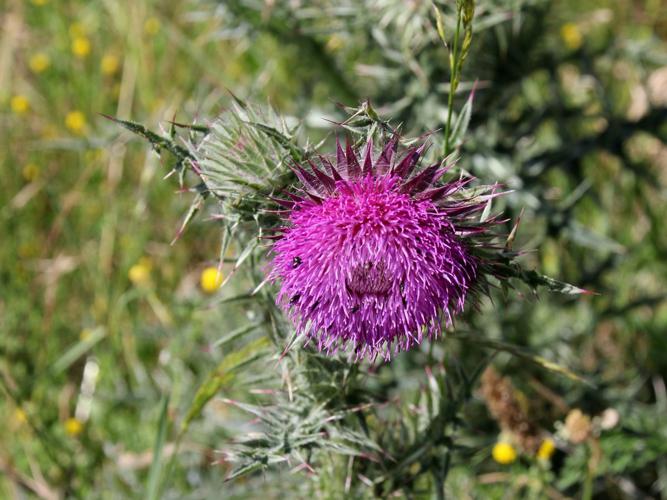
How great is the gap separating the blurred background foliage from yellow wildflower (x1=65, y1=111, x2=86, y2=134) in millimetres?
19

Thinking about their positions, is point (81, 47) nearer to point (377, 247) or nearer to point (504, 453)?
point (504, 453)

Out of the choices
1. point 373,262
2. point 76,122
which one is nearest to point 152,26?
point 76,122

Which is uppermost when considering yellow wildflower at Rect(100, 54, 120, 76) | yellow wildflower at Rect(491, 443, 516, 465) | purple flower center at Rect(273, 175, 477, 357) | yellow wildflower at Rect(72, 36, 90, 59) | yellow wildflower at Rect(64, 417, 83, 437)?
purple flower center at Rect(273, 175, 477, 357)

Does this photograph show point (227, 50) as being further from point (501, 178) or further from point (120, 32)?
point (501, 178)

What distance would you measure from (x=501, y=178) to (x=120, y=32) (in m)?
3.31

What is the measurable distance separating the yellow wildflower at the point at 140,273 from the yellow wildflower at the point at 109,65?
163cm

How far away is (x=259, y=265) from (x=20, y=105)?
361 centimetres

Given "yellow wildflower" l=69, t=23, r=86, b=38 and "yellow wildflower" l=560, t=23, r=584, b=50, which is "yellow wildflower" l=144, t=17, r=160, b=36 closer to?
"yellow wildflower" l=69, t=23, r=86, b=38

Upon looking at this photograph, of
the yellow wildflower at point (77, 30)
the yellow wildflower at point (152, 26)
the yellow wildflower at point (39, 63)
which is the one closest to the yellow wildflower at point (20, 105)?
the yellow wildflower at point (39, 63)

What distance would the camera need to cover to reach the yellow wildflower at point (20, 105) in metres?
5.27

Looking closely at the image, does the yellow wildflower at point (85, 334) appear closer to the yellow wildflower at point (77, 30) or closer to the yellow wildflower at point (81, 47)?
the yellow wildflower at point (81, 47)

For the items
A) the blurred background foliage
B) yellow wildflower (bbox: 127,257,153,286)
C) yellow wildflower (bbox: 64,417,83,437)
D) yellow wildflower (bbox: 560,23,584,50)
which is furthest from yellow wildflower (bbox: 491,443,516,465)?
yellow wildflower (bbox: 560,23,584,50)

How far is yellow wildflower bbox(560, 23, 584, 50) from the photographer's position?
4952 mm

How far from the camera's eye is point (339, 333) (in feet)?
6.46
